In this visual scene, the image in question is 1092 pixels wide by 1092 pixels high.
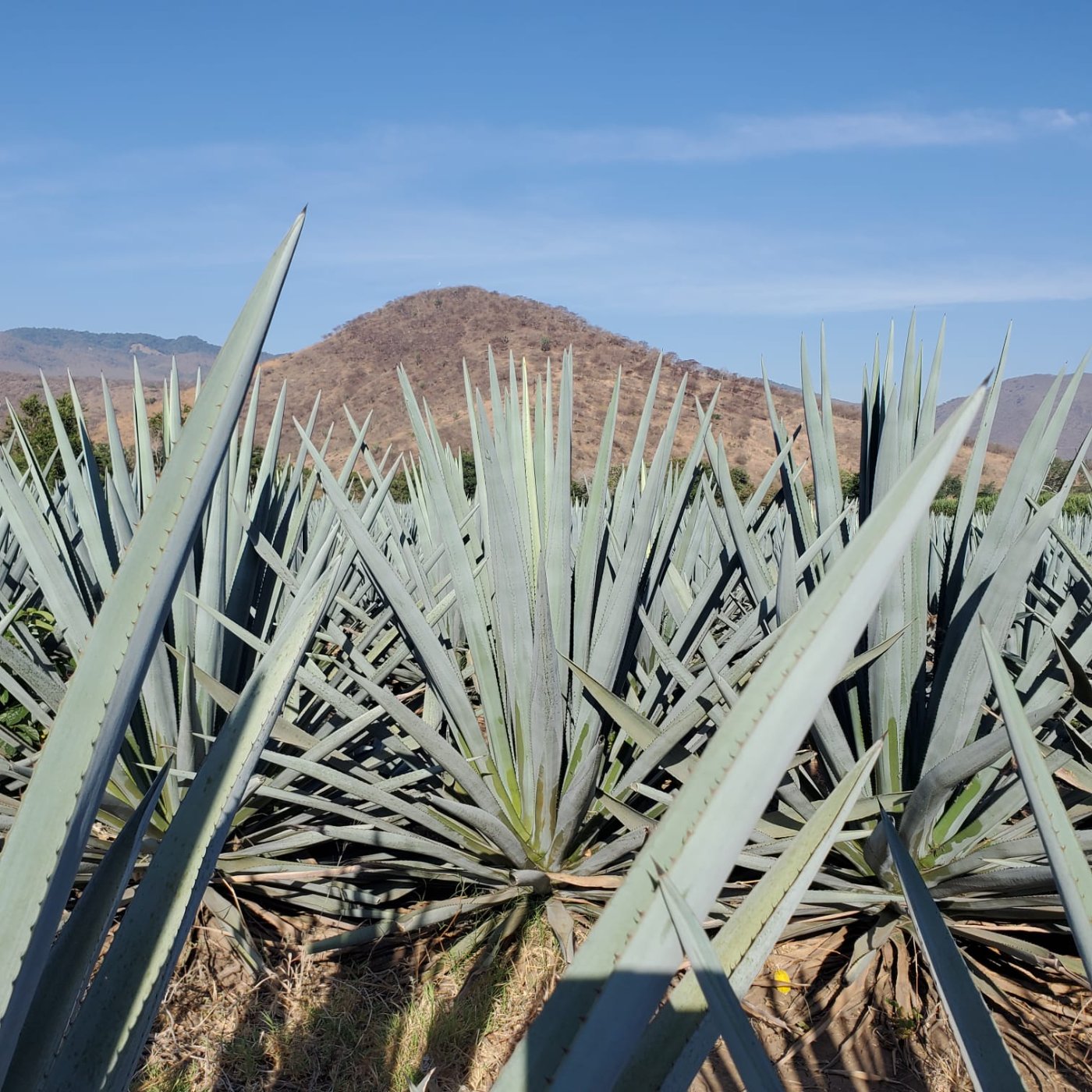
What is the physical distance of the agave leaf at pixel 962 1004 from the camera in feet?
2.30

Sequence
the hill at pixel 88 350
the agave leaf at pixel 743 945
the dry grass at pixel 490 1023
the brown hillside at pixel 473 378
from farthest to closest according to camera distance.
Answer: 1. the hill at pixel 88 350
2. the brown hillside at pixel 473 378
3. the dry grass at pixel 490 1023
4. the agave leaf at pixel 743 945

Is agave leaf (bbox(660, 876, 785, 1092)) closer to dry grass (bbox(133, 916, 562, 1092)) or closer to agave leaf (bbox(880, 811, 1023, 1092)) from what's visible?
agave leaf (bbox(880, 811, 1023, 1092))

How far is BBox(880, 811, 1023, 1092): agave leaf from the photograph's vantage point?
27.5 inches

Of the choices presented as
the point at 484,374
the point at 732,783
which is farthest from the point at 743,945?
the point at 484,374

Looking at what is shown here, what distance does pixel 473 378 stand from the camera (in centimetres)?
5084

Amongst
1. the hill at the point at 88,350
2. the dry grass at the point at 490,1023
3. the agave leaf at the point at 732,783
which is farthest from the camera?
the hill at the point at 88,350

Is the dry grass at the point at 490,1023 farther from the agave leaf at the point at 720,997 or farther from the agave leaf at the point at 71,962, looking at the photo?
the agave leaf at the point at 720,997

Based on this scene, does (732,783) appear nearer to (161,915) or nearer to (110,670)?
(110,670)

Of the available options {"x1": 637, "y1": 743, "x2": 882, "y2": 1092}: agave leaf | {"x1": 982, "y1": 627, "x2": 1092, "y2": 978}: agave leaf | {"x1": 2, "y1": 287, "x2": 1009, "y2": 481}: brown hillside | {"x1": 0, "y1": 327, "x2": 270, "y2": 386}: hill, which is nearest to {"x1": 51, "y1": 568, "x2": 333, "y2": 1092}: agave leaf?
{"x1": 637, "y1": 743, "x2": 882, "y2": 1092}: agave leaf

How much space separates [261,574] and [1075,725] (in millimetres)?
2079

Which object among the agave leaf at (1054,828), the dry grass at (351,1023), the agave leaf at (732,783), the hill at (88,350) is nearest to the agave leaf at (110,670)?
the agave leaf at (732,783)

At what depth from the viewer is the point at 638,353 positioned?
5619 cm

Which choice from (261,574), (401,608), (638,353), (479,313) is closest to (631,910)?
(401,608)

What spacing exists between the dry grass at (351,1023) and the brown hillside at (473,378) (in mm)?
33609
